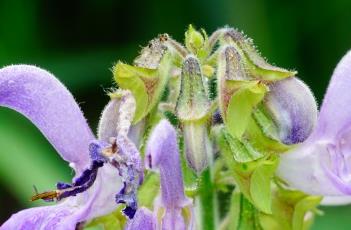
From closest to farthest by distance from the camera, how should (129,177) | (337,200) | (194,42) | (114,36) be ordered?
1. (129,177)
2. (194,42)
3. (337,200)
4. (114,36)

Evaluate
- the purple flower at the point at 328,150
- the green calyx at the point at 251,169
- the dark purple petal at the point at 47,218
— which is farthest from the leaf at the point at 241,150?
the dark purple petal at the point at 47,218

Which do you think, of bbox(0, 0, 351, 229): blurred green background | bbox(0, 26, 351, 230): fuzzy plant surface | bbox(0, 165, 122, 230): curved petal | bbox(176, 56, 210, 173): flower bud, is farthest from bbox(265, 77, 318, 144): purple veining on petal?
bbox(0, 0, 351, 229): blurred green background

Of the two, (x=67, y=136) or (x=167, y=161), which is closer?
(x=167, y=161)

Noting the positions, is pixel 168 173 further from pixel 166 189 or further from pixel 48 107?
pixel 48 107

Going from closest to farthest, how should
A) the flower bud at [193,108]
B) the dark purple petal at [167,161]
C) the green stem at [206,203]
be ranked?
the dark purple petal at [167,161] → the flower bud at [193,108] → the green stem at [206,203]

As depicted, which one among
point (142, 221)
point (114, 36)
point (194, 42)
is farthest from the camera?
point (114, 36)

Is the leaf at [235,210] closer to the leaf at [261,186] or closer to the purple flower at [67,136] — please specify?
the leaf at [261,186]

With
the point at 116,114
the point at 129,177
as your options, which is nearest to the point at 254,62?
the point at 116,114
